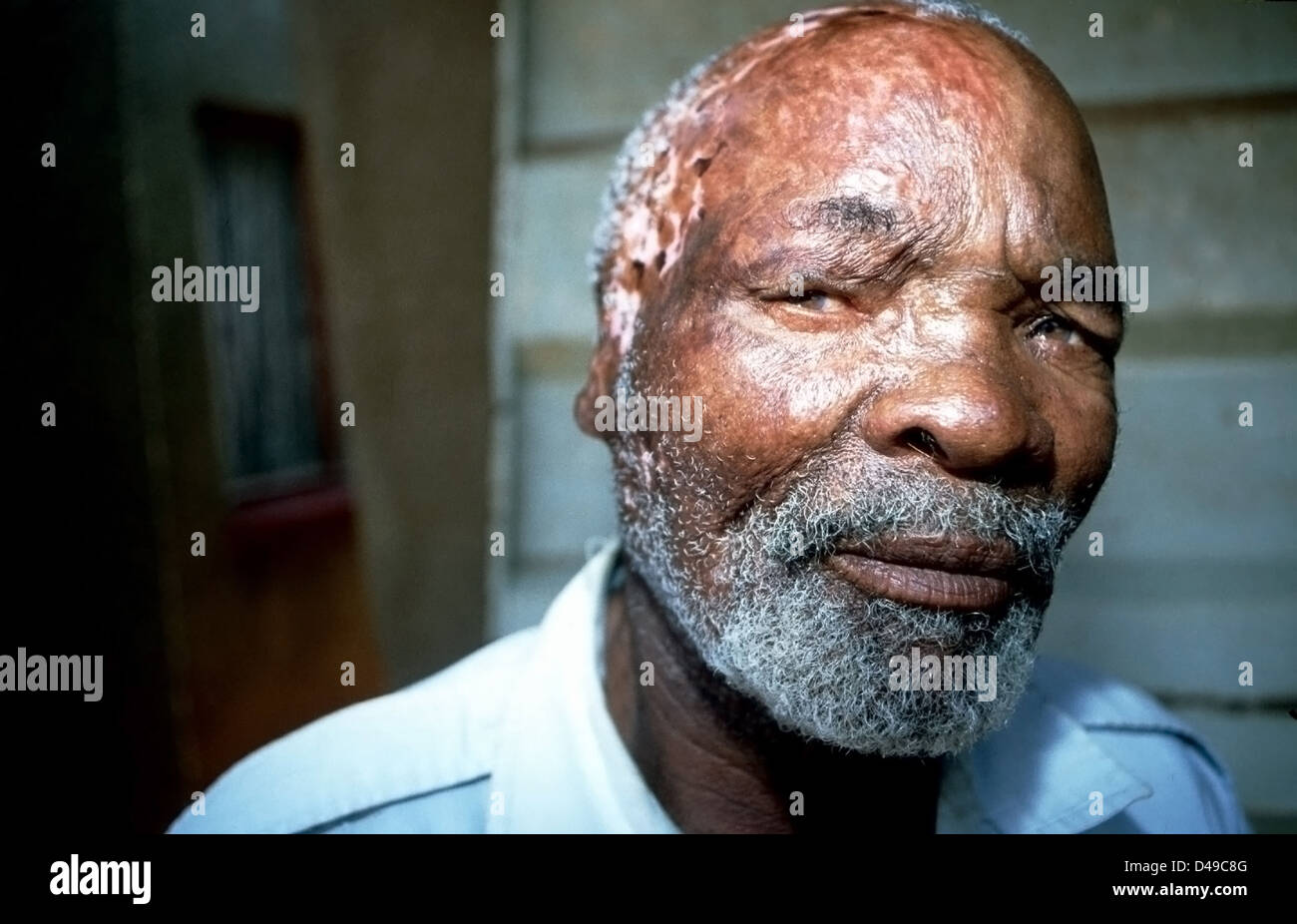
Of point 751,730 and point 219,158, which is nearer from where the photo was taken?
point 751,730

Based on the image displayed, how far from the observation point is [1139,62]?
1243 mm

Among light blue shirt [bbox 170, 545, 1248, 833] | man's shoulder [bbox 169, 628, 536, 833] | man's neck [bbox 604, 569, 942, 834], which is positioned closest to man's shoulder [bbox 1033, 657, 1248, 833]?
light blue shirt [bbox 170, 545, 1248, 833]

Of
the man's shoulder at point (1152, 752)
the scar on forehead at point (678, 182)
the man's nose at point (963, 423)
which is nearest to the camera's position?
the man's nose at point (963, 423)

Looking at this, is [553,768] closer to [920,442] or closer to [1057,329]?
[920,442]

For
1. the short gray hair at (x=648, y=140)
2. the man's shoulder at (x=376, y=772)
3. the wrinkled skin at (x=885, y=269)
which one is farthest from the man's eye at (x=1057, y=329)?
the man's shoulder at (x=376, y=772)

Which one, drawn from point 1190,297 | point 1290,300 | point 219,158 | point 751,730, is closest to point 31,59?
point 219,158

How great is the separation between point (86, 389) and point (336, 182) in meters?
0.44

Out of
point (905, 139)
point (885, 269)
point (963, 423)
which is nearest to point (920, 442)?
point (963, 423)

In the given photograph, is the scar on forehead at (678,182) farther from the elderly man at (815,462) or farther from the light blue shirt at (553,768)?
the light blue shirt at (553,768)

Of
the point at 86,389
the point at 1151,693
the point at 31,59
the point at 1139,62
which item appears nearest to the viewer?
the point at 31,59

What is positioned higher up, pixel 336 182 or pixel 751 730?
pixel 336 182

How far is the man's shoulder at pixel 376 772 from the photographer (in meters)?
0.88
